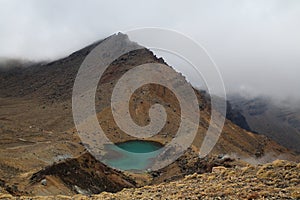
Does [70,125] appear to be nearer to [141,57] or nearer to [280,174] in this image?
[141,57]

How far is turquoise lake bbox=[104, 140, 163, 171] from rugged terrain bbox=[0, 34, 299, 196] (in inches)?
157

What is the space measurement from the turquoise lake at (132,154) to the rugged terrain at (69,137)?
398 cm

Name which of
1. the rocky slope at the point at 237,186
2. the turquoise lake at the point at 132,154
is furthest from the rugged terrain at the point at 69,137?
the turquoise lake at the point at 132,154

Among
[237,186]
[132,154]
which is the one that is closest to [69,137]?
→ [132,154]

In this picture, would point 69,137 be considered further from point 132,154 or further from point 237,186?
point 237,186

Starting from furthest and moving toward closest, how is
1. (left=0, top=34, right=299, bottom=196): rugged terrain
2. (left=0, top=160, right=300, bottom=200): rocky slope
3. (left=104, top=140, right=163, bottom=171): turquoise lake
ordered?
(left=104, top=140, right=163, bottom=171): turquoise lake, (left=0, top=34, right=299, bottom=196): rugged terrain, (left=0, top=160, right=300, bottom=200): rocky slope

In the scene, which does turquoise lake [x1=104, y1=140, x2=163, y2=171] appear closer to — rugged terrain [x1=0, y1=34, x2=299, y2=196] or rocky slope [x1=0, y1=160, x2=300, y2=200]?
rugged terrain [x1=0, y1=34, x2=299, y2=196]

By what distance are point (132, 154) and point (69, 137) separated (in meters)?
14.5

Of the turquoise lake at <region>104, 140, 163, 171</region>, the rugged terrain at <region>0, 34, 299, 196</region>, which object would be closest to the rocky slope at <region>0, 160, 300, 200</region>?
the rugged terrain at <region>0, 34, 299, 196</region>

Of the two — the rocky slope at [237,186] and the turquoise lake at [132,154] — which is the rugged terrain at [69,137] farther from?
the turquoise lake at [132,154]

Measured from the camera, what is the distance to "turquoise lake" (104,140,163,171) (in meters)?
65.6

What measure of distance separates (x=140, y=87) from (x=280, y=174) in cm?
9551

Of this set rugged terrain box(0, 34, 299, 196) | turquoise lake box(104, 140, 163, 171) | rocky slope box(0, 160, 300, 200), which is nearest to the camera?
rocky slope box(0, 160, 300, 200)

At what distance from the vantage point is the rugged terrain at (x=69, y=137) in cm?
3802
